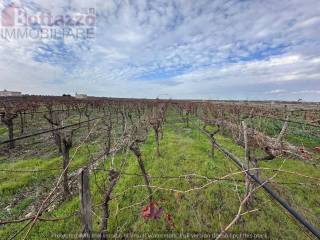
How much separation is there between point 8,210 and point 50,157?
4.64 m

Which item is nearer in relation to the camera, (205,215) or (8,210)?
(205,215)

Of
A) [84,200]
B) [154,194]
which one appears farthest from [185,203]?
[84,200]

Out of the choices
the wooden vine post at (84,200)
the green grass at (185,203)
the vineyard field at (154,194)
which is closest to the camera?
the wooden vine post at (84,200)

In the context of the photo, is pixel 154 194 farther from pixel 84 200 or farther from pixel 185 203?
pixel 84 200

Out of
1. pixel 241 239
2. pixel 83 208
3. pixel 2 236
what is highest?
pixel 83 208

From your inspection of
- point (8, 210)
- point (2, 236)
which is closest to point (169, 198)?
point (2, 236)

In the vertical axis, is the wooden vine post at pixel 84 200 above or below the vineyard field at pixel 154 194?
above

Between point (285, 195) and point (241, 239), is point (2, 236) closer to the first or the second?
point (241, 239)

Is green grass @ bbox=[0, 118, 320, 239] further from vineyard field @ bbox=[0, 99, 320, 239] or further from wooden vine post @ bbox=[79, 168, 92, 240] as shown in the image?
wooden vine post @ bbox=[79, 168, 92, 240]

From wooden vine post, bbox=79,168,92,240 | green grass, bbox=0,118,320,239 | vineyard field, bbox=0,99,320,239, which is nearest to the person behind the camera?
wooden vine post, bbox=79,168,92,240

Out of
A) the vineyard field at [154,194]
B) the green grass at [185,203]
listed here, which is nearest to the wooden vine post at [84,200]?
the vineyard field at [154,194]

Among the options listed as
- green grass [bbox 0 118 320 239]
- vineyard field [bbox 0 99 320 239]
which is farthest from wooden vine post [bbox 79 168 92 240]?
green grass [bbox 0 118 320 239]

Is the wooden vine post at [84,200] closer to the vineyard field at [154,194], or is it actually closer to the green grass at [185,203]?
the vineyard field at [154,194]

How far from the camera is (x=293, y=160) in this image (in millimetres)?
10477
